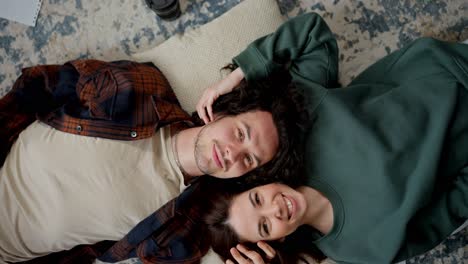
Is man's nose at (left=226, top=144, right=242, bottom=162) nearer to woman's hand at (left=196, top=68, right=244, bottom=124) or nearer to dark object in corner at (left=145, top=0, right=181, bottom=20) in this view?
woman's hand at (left=196, top=68, right=244, bottom=124)

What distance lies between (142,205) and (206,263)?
0.30 meters

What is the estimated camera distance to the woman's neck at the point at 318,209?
1.09 metres

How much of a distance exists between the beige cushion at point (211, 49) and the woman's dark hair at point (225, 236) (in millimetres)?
332

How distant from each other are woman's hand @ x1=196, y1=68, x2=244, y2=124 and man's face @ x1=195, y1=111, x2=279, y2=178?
70 millimetres

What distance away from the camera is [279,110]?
1.07 metres

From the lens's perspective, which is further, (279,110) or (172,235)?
(172,235)

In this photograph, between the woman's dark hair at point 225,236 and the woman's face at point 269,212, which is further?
the woman's dark hair at point 225,236

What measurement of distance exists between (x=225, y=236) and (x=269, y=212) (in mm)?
198

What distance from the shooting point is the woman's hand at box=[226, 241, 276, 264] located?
3.39 ft

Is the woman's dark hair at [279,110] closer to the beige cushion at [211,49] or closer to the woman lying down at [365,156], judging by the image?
the woman lying down at [365,156]

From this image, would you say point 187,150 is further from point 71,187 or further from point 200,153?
point 71,187

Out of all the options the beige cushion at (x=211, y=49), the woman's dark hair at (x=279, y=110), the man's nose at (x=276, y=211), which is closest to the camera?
the man's nose at (x=276, y=211)

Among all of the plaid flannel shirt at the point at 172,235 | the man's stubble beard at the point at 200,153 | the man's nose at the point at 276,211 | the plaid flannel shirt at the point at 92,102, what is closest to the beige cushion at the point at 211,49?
the plaid flannel shirt at the point at 92,102

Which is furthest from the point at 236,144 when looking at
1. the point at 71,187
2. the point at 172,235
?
the point at 71,187
